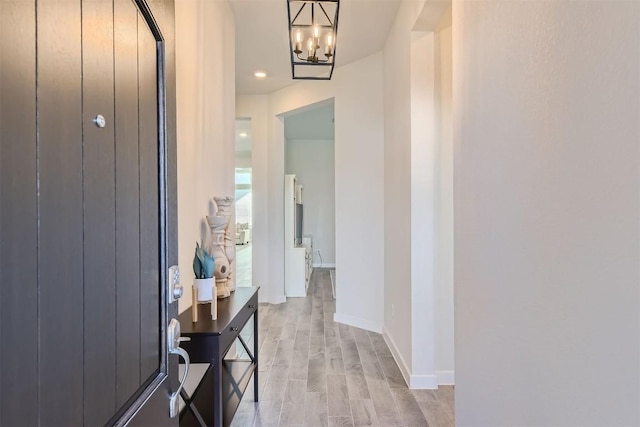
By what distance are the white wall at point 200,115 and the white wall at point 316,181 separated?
223 inches

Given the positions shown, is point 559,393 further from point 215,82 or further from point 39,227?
point 215,82

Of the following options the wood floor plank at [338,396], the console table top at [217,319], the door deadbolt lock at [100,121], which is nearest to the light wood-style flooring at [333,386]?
the wood floor plank at [338,396]

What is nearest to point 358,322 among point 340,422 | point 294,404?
point 294,404

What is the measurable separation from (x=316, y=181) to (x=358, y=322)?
5045 mm

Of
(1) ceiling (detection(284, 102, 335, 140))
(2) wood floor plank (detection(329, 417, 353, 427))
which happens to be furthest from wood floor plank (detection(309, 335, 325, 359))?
(1) ceiling (detection(284, 102, 335, 140))

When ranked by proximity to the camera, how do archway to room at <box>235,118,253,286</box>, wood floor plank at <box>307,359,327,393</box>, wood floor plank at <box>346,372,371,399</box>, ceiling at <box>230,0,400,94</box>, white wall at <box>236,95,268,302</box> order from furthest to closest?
archway to room at <box>235,118,253,286</box>
white wall at <box>236,95,268,302</box>
ceiling at <box>230,0,400,94</box>
wood floor plank at <box>307,359,327,393</box>
wood floor plank at <box>346,372,371,399</box>

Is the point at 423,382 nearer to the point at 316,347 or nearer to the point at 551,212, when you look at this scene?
the point at 316,347

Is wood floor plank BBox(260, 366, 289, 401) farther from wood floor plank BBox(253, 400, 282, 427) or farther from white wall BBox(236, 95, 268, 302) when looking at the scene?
white wall BBox(236, 95, 268, 302)

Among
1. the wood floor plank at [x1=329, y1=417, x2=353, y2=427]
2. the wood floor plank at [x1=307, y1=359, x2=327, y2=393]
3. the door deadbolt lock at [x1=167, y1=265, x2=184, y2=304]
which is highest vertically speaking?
the door deadbolt lock at [x1=167, y1=265, x2=184, y2=304]

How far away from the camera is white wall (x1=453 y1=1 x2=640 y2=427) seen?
0.76m

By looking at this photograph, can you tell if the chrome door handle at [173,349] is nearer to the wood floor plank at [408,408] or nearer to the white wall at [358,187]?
the wood floor plank at [408,408]

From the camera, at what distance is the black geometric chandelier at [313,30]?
8.29 feet

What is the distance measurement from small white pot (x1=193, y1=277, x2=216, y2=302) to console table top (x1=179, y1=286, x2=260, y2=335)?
87 millimetres

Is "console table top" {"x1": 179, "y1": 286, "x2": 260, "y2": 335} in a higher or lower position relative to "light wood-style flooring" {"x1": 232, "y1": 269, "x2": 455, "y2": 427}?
higher
